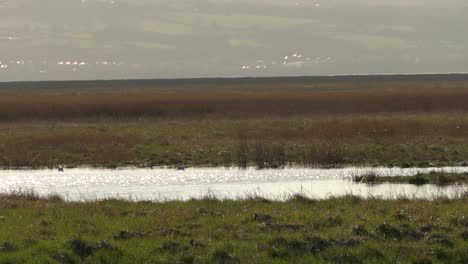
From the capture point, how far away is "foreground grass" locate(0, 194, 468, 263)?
12766mm

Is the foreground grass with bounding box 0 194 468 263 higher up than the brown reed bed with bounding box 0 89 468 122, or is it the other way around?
the foreground grass with bounding box 0 194 468 263

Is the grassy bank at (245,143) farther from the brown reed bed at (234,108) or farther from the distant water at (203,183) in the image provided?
the brown reed bed at (234,108)

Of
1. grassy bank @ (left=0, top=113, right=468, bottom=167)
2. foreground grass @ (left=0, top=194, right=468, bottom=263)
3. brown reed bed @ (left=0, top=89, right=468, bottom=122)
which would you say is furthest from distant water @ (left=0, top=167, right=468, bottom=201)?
brown reed bed @ (left=0, top=89, right=468, bottom=122)

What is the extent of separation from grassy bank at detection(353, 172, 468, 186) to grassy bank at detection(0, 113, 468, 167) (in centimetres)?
575

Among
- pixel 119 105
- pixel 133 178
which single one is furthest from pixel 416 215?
pixel 119 105

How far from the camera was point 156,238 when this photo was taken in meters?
13.9

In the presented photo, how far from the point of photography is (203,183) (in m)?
26.6

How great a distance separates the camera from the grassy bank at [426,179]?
24750 mm

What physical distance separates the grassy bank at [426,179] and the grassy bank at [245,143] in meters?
5.75

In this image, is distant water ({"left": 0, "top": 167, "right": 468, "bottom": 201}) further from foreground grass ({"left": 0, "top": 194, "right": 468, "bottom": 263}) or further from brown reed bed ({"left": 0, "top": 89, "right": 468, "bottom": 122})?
brown reed bed ({"left": 0, "top": 89, "right": 468, "bottom": 122})

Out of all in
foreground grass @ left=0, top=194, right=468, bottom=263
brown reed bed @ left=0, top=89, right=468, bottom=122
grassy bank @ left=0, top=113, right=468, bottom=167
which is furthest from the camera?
brown reed bed @ left=0, top=89, right=468, bottom=122

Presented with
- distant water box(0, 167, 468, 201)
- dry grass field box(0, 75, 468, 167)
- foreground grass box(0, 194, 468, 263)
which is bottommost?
dry grass field box(0, 75, 468, 167)

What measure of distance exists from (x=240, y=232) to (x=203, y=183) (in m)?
12.4

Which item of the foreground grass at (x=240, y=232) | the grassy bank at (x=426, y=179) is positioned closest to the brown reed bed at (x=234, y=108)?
the grassy bank at (x=426, y=179)
